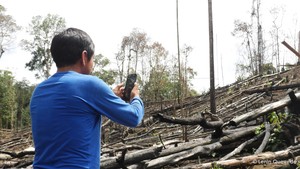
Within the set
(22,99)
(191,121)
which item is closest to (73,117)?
(191,121)

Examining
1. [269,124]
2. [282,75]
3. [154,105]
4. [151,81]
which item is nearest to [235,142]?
[269,124]

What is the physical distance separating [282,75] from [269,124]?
29.5ft

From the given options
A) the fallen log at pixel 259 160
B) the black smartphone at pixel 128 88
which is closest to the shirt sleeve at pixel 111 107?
the black smartphone at pixel 128 88

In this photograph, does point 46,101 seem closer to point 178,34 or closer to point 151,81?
point 178,34

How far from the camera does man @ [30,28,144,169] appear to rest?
1.55 metres

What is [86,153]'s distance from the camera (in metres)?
1.56

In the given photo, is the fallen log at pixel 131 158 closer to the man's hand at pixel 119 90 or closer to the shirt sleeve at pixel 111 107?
the man's hand at pixel 119 90

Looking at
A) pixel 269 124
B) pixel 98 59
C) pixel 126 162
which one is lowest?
pixel 126 162

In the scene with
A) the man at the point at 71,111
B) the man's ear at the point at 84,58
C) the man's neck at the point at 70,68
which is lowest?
the man at the point at 71,111

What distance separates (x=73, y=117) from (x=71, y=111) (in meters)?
0.03

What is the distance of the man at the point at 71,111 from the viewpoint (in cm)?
155

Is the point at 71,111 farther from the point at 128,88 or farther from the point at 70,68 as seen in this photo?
the point at 128,88

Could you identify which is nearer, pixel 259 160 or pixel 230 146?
pixel 259 160

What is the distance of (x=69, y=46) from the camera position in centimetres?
165
